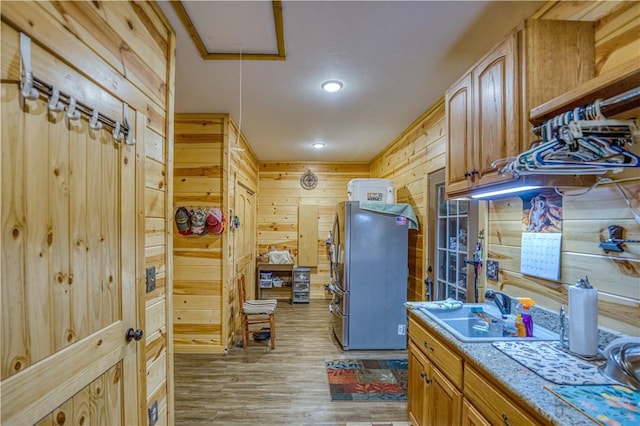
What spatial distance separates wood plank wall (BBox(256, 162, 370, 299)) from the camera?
5996mm

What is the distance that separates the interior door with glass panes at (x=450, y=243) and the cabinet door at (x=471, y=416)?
3.51ft

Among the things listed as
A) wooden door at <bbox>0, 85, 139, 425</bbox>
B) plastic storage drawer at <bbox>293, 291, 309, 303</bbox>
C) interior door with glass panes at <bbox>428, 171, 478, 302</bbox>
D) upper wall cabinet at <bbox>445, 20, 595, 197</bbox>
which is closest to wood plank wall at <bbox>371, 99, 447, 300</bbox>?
interior door with glass panes at <bbox>428, 171, 478, 302</bbox>

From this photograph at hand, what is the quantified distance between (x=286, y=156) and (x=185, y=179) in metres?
2.41

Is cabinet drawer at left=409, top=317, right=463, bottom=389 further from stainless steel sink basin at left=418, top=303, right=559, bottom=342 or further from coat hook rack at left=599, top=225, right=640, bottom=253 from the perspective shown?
coat hook rack at left=599, top=225, right=640, bottom=253

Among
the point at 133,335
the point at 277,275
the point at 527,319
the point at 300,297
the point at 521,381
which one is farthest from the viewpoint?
the point at 277,275

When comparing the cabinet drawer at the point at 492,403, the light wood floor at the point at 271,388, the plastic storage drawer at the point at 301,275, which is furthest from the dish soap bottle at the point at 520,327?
the plastic storage drawer at the point at 301,275

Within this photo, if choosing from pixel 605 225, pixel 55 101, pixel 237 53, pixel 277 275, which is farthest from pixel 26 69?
pixel 277 275

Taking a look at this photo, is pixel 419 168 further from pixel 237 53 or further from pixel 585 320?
pixel 585 320

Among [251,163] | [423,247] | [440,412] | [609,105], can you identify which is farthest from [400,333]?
[251,163]

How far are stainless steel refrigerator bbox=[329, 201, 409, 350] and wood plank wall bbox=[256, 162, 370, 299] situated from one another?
7.78 ft

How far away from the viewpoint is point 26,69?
0.89m

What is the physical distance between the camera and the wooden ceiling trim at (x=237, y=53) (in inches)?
65.5

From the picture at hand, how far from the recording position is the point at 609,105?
1.05 m

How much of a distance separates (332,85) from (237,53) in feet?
2.71
